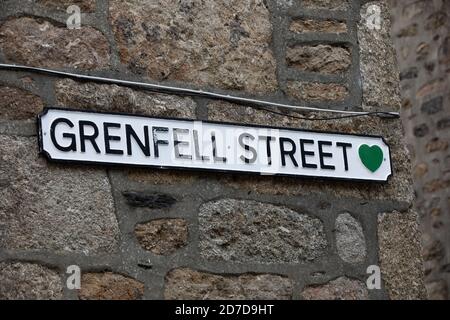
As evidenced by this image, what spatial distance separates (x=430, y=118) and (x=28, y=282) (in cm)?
415

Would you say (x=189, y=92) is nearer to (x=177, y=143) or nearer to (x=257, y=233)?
(x=177, y=143)

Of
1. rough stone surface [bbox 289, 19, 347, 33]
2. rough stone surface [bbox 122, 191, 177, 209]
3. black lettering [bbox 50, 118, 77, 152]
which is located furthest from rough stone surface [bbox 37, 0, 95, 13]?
rough stone surface [bbox 289, 19, 347, 33]

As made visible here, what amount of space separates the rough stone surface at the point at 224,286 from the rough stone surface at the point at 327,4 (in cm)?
99

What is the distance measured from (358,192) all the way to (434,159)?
320 cm

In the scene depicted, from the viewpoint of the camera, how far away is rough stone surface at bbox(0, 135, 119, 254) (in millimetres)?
3246

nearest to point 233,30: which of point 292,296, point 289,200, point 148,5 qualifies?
point 148,5

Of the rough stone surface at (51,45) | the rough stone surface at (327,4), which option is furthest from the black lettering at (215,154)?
the rough stone surface at (327,4)

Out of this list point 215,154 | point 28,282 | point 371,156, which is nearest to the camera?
point 28,282

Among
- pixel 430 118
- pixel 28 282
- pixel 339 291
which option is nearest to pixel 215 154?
pixel 339 291

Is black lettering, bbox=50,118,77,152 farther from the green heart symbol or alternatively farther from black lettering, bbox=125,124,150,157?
the green heart symbol

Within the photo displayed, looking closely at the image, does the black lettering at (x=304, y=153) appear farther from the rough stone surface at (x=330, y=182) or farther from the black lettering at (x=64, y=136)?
the black lettering at (x=64, y=136)

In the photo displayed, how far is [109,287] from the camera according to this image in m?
3.31

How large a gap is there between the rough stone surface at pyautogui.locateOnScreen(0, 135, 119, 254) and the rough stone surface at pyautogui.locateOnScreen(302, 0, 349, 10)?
1015 mm

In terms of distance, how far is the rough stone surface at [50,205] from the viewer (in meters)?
3.25
